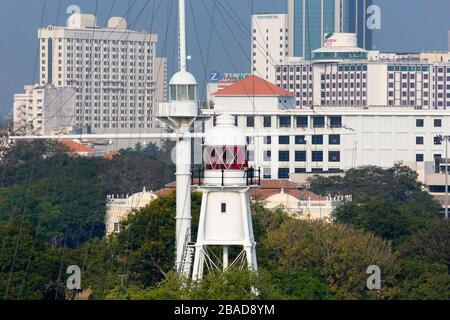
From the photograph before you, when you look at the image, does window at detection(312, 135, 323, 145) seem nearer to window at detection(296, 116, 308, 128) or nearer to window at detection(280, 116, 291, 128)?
window at detection(296, 116, 308, 128)

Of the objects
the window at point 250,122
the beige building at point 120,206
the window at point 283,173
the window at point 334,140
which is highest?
the window at point 250,122

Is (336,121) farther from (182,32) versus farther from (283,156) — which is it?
(182,32)

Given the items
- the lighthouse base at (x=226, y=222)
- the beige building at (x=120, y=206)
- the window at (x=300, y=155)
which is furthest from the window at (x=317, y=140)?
the lighthouse base at (x=226, y=222)

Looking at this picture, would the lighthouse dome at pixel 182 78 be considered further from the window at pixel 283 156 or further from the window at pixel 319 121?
the window at pixel 319 121

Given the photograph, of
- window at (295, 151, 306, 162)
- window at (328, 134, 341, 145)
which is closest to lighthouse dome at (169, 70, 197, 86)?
window at (295, 151, 306, 162)

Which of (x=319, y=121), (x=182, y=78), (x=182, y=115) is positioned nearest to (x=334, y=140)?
(x=319, y=121)

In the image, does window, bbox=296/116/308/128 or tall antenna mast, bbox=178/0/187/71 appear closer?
tall antenna mast, bbox=178/0/187/71
